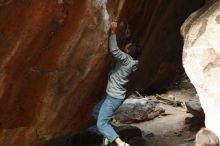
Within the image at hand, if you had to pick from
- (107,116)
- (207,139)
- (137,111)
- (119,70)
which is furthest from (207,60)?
(137,111)

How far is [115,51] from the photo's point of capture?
7.16 meters

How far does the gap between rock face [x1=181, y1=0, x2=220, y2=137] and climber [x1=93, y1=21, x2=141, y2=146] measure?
1.07 metres

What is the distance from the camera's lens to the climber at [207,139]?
5.84 m

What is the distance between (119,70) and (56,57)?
1.07 metres

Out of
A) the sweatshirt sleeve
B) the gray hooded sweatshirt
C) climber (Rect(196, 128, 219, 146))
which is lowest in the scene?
climber (Rect(196, 128, 219, 146))

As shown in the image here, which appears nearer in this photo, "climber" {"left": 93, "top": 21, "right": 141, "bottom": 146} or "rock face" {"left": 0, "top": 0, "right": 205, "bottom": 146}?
"rock face" {"left": 0, "top": 0, "right": 205, "bottom": 146}

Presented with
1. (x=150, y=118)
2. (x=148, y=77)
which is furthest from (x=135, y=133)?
(x=150, y=118)

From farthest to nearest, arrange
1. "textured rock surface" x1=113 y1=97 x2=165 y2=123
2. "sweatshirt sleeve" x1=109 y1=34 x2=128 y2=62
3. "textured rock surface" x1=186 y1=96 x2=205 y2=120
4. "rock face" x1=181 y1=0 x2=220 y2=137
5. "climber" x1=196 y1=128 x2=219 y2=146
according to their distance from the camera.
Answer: "textured rock surface" x1=113 y1=97 x2=165 y2=123 < "textured rock surface" x1=186 y1=96 x2=205 y2=120 < "sweatshirt sleeve" x1=109 y1=34 x2=128 y2=62 < "rock face" x1=181 y1=0 x2=220 y2=137 < "climber" x1=196 y1=128 x2=219 y2=146

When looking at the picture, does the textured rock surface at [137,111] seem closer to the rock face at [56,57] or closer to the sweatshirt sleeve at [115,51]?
the rock face at [56,57]

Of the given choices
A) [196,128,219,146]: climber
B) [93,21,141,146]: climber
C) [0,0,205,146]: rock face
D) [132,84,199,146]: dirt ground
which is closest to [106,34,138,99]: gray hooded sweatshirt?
[93,21,141,146]: climber

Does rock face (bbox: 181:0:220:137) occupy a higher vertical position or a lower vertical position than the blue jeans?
higher

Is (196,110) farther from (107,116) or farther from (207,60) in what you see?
(207,60)

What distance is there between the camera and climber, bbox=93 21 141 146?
722cm

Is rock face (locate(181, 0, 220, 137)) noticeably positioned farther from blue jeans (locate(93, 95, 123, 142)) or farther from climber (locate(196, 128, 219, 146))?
blue jeans (locate(93, 95, 123, 142))
